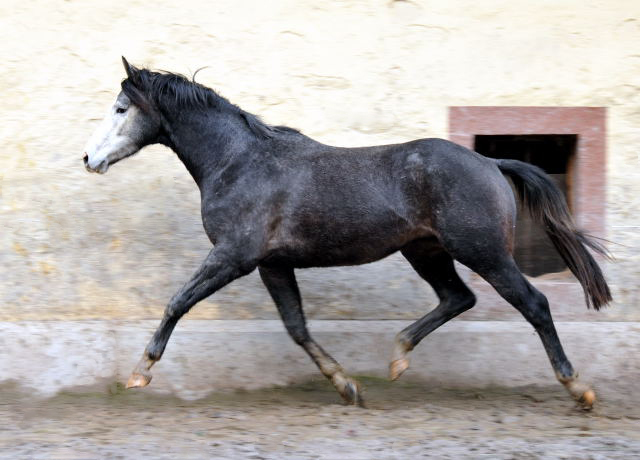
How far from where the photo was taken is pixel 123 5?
6.01m

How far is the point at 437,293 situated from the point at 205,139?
174 centimetres

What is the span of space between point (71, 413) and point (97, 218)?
1.38 metres

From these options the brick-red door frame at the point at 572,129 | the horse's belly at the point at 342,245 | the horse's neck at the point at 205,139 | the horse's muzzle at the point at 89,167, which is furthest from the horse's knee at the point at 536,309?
the horse's muzzle at the point at 89,167

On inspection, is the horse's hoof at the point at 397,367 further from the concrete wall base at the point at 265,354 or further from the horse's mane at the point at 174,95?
the horse's mane at the point at 174,95

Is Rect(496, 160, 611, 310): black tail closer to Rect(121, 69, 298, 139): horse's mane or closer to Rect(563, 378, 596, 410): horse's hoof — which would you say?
Rect(563, 378, 596, 410): horse's hoof

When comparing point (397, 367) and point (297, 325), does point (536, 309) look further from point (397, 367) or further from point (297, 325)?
point (297, 325)

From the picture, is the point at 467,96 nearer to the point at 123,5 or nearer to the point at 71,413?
the point at 123,5

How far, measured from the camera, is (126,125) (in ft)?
16.7

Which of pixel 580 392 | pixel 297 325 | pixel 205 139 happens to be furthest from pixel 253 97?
pixel 580 392

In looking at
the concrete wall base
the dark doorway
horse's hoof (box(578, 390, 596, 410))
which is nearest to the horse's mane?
the concrete wall base

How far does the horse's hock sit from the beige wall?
0.04ft

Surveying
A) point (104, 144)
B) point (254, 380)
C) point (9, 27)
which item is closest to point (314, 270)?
point (254, 380)

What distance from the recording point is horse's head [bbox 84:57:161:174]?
5.03 meters

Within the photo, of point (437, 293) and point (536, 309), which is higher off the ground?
point (536, 309)
